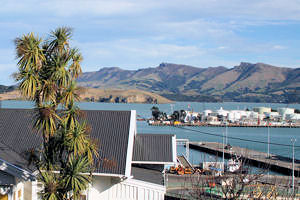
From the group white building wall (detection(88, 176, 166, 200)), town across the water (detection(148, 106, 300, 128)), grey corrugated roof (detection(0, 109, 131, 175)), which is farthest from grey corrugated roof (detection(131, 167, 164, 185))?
town across the water (detection(148, 106, 300, 128))

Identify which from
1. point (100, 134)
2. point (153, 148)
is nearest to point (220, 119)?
point (153, 148)

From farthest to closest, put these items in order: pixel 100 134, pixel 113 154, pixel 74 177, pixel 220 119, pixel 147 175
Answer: pixel 220 119 → pixel 147 175 → pixel 100 134 → pixel 113 154 → pixel 74 177

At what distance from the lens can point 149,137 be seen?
Result: 1869cm

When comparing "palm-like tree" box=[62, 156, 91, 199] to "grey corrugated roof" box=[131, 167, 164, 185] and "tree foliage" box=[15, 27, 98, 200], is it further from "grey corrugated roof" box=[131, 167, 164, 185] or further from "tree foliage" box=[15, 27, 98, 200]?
"grey corrugated roof" box=[131, 167, 164, 185]

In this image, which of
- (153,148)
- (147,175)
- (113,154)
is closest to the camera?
(113,154)

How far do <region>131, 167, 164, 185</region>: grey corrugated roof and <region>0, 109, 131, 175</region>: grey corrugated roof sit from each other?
1439mm

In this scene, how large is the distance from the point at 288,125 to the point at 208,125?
3409 cm

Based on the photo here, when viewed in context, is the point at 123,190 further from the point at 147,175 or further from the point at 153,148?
the point at 153,148

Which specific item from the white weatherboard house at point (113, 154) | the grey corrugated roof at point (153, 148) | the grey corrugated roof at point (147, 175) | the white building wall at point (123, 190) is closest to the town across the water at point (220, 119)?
the grey corrugated roof at point (153, 148)

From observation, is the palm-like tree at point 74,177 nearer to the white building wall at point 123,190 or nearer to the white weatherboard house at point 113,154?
the white weatherboard house at point 113,154

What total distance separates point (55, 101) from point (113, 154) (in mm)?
4460

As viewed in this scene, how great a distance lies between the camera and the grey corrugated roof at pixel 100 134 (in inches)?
585

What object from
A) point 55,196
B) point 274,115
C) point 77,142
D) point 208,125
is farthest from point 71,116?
point 274,115

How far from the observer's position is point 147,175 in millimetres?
16844
